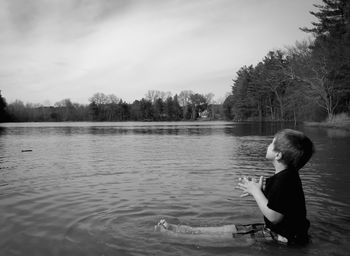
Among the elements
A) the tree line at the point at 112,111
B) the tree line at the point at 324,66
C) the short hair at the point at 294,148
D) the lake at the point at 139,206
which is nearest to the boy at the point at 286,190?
the short hair at the point at 294,148

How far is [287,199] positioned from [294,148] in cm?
69

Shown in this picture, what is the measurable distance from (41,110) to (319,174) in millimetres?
154711

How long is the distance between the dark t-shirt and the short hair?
5.6 inches

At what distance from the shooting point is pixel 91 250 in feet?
16.0

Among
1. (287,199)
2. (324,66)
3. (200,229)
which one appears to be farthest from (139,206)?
(324,66)

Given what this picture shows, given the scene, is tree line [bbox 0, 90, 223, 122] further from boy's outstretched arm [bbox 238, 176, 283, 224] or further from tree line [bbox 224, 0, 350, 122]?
boy's outstretched arm [bbox 238, 176, 283, 224]

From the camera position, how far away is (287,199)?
4363mm

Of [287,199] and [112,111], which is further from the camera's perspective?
[112,111]

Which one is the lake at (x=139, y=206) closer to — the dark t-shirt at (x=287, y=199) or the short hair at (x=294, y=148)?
the dark t-shirt at (x=287, y=199)

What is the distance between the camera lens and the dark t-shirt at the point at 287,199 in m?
4.34

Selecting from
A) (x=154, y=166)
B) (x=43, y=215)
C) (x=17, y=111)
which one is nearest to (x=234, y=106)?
(x=17, y=111)

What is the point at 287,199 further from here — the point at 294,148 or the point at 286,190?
the point at 294,148

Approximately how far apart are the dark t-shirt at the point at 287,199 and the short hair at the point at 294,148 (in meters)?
0.14

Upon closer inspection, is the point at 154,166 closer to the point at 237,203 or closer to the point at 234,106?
the point at 237,203
